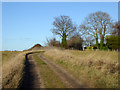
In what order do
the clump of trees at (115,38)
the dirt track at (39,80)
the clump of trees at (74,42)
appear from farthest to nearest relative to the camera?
the clump of trees at (74,42)
the clump of trees at (115,38)
the dirt track at (39,80)

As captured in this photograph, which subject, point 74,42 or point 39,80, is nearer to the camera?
point 39,80

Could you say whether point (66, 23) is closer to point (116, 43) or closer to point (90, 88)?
point (116, 43)

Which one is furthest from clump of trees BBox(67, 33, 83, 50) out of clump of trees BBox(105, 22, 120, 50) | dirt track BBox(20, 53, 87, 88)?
dirt track BBox(20, 53, 87, 88)

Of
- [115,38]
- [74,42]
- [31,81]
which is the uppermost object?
[115,38]

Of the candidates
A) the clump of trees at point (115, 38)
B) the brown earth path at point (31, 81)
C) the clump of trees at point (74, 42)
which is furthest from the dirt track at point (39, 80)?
the clump of trees at point (74, 42)

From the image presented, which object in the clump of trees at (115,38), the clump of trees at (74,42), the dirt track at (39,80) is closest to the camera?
the dirt track at (39,80)

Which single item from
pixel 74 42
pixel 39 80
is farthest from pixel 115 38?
pixel 39 80

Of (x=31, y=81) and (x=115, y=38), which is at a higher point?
(x=115, y=38)

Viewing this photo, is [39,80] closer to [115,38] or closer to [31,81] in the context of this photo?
[31,81]

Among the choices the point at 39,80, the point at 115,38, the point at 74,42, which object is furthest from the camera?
the point at 74,42

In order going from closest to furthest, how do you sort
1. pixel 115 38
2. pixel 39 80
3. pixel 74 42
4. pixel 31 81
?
pixel 31 81 < pixel 39 80 < pixel 115 38 < pixel 74 42

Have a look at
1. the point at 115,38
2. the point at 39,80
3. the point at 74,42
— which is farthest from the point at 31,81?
the point at 74,42

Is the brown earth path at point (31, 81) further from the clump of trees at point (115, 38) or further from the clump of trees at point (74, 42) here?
the clump of trees at point (74, 42)

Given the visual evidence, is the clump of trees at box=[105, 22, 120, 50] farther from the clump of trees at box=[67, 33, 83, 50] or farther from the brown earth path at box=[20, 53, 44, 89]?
the brown earth path at box=[20, 53, 44, 89]
